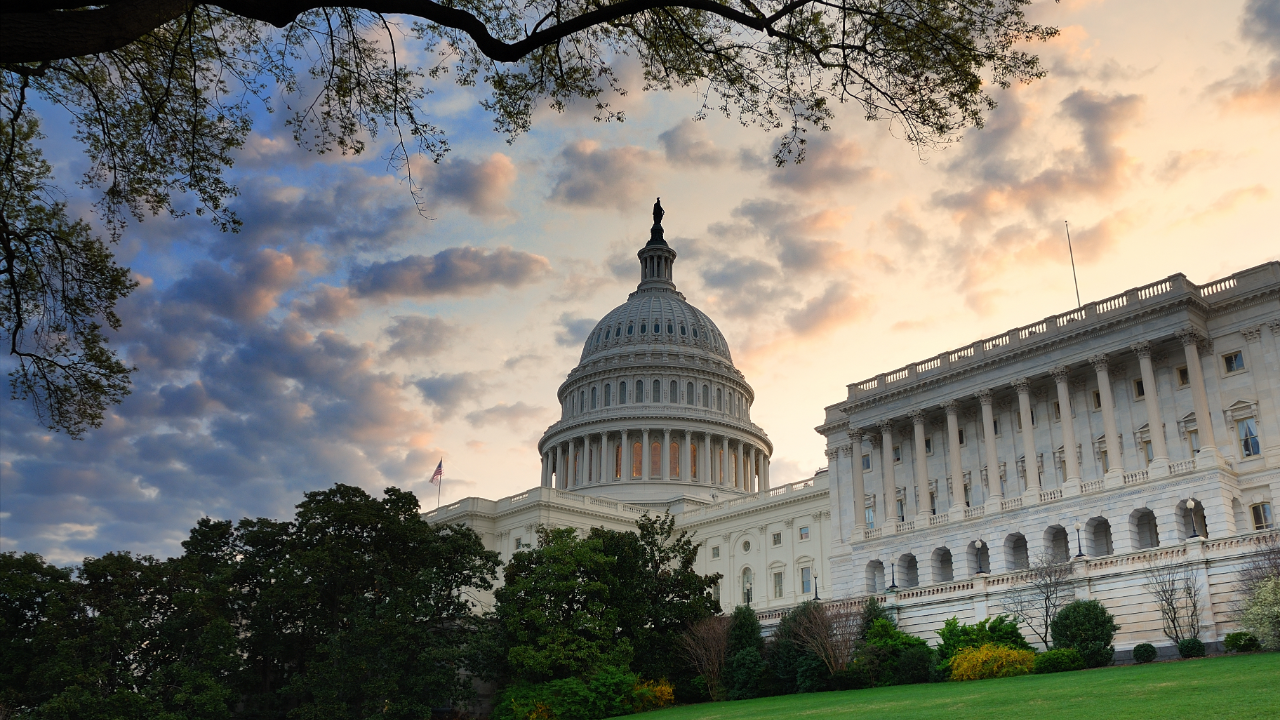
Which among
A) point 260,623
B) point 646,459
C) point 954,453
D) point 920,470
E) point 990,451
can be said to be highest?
point 646,459

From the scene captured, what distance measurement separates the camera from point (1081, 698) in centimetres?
2875

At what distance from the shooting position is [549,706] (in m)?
49.2

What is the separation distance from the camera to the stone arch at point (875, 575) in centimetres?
7194

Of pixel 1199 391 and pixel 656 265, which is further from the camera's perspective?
pixel 656 265

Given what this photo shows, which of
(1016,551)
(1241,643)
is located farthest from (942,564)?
(1241,643)

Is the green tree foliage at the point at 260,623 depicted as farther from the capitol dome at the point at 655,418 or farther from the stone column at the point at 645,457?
the stone column at the point at 645,457

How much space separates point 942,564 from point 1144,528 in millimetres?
13264

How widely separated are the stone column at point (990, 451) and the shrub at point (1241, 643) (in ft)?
85.5

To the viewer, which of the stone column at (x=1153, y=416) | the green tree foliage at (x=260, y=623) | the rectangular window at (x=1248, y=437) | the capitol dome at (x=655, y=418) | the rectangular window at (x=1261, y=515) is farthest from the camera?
the capitol dome at (x=655, y=418)

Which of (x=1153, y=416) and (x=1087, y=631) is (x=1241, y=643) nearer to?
(x=1087, y=631)

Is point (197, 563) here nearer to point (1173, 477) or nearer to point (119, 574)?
point (119, 574)

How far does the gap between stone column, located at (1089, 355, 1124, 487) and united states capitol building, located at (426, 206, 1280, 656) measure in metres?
0.11

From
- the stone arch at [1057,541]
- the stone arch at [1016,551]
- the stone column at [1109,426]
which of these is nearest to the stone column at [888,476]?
the stone arch at [1016,551]

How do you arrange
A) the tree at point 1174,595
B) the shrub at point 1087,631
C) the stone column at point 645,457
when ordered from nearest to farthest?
the shrub at point 1087,631 < the tree at point 1174,595 < the stone column at point 645,457
